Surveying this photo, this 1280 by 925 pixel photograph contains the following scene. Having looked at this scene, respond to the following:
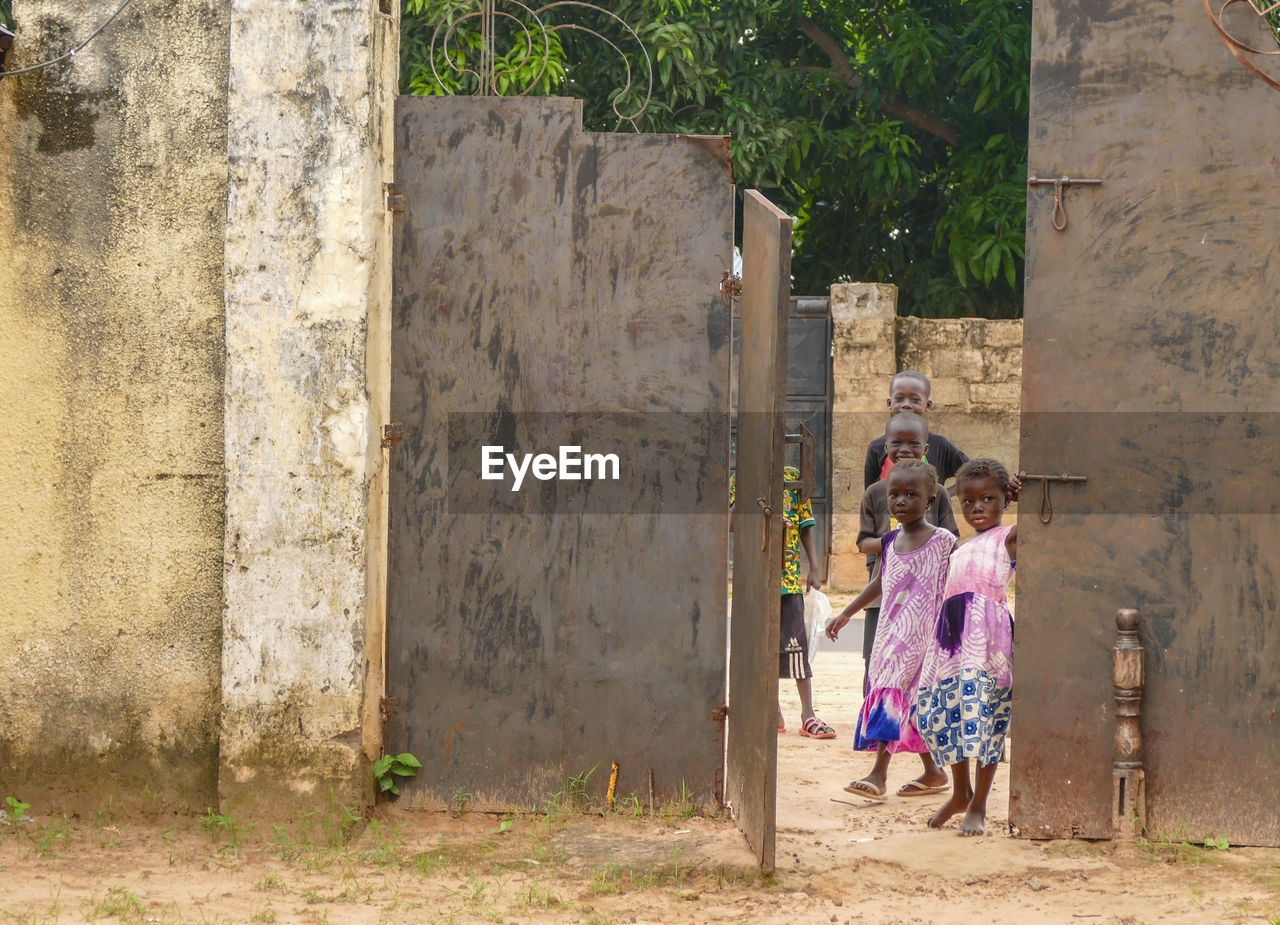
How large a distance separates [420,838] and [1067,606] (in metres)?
2.15

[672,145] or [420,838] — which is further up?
[672,145]

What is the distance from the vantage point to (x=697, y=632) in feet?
13.4

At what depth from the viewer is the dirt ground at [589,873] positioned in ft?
10.8

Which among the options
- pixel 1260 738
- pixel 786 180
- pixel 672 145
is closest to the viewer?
Answer: pixel 1260 738

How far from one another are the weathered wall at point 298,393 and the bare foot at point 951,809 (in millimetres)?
1908

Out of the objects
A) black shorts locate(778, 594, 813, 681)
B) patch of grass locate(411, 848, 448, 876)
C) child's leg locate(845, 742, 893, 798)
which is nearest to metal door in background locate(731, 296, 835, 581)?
black shorts locate(778, 594, 813, 681)

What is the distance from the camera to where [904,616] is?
443cm

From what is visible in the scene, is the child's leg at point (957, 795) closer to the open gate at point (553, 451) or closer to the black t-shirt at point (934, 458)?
the open gate at point (553, 451)

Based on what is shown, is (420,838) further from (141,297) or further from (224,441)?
(141,297)

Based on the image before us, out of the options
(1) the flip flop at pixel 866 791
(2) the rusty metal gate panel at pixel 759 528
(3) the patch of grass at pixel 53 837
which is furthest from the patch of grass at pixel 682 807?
(3) the patch of grass at pixel 53 837

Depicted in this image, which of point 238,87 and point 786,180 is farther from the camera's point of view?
point 786,180

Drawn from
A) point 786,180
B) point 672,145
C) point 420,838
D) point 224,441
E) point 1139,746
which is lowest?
point 420,838

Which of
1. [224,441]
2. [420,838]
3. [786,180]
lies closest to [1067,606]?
[420,838]

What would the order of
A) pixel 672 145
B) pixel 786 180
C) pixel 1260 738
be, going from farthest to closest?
1. pixel 786 180
2. pixel 672 145
3. pixel 1260 738
